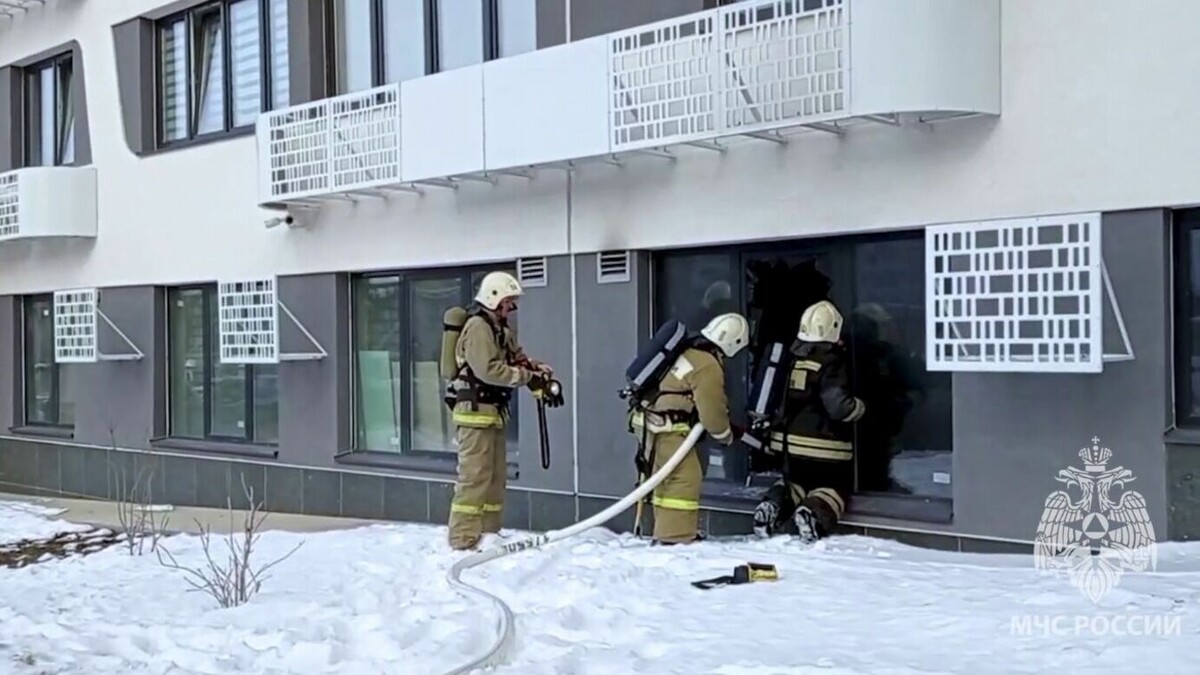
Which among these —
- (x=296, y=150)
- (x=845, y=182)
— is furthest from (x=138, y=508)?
(x=845, y=182)

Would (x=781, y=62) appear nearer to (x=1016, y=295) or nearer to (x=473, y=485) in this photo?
(x=1016, y=295)

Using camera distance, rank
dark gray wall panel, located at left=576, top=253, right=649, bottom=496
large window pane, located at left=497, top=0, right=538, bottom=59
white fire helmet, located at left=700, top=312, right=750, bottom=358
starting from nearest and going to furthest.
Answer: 1. white fire helmet, located at left=700, top=312, right=750, bottom=358
2. dark gray wall panel, located at left=576, top=253, right=649, bottom=496
3. large window pane, located at left=497, top=0, right=538, bottom=59

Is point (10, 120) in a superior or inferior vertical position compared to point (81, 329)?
superior

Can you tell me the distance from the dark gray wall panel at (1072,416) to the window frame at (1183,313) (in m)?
0.13

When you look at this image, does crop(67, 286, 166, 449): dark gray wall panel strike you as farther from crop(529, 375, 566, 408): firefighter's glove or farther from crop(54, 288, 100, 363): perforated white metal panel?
crop(529, 375, 566, 408): firefighter's glove

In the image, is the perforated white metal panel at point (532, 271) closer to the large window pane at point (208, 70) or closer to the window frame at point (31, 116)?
the large window pane at point (208, 70)

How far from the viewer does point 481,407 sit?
8.13 m

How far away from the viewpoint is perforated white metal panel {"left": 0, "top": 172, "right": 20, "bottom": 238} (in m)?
13.9

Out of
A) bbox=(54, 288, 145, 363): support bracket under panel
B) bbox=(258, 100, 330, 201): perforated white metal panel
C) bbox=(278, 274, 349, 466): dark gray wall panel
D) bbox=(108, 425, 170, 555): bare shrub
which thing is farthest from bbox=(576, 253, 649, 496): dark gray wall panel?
bbox=(54, 288, 145, 363): support bracket under panel

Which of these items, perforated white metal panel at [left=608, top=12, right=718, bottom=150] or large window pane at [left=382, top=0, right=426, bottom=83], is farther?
large window pane at [left=382, top=0, right=426, bottom=83]

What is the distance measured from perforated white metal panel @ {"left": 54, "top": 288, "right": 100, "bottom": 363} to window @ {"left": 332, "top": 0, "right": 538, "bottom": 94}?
4546mm

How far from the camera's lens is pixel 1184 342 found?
6270 mm

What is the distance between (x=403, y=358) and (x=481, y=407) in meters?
2.74

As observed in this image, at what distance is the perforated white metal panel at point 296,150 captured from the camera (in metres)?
10.3
